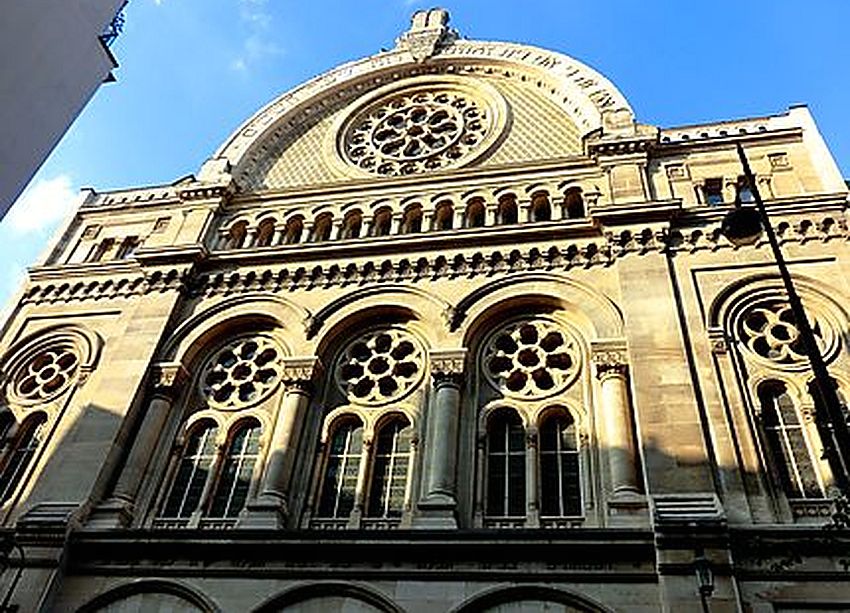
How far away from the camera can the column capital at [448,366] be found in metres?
14.3

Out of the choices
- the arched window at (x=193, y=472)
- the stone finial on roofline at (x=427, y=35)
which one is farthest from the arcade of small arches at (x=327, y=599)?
the stone finial on roofline at (x=427, y=35)

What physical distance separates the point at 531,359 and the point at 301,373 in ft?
16.1

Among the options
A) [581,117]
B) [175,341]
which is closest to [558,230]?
[581,117]

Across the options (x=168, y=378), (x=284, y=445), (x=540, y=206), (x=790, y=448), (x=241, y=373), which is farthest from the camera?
(x=540, y=206)

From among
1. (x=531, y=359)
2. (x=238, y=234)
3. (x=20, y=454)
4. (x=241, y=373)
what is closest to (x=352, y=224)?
(x=238, y=234)

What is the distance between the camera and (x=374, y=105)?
23.6 meters

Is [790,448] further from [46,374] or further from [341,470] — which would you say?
[46,374]

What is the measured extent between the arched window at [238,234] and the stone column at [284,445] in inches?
216

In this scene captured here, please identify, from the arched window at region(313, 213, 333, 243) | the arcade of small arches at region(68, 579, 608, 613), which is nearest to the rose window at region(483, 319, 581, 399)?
the arcade of small arches at region(68, 579, 608, 613)

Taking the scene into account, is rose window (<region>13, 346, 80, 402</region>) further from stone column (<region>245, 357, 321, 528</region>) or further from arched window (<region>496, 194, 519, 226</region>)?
arched window (<region>496, 194, 519, 226</region>)

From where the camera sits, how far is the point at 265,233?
19.6 metres

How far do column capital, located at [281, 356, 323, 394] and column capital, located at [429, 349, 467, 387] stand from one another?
258cm

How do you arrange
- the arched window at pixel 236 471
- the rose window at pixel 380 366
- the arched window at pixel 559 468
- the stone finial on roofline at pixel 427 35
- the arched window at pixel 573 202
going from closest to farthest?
the arched window at pixel 559 468 < the arched window at pixel 236 471 < the rose window at pixel 380 366 < the arched window at pixel 573 202 < the stone finial on roofline at pixel 427 35

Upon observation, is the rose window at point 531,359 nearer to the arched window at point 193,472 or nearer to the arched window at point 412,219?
the arched window at point 412,219
